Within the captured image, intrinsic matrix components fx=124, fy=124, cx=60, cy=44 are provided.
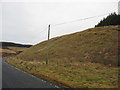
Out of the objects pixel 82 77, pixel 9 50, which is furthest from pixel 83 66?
pixel 9 50

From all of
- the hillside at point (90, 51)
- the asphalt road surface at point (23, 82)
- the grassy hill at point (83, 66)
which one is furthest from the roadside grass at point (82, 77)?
the hillside at point (90, 51)

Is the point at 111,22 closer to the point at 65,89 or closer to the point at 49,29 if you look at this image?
the point at 49,29

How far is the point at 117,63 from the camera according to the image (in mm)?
21688

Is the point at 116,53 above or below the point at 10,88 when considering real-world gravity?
above

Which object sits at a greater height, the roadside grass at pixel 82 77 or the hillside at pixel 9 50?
the hillside at pixel 9 50

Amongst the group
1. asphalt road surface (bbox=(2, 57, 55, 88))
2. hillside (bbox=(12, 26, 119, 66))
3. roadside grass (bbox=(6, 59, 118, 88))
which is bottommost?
roadside grass (bbox=(6, 59, 118, 88))

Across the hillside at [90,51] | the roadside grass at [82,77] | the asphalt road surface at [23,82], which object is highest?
the hillside at [90,51]

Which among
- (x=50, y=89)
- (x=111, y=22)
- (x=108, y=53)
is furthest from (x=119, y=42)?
(x=111, y=22)

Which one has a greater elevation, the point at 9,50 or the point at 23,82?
the point at 9,50

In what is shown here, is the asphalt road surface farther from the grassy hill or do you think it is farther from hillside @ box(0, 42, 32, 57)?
hillside @ box(0, 42, 32, 57)

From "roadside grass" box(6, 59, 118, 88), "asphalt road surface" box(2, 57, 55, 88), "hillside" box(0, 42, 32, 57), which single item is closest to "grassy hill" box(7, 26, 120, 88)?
"roadside grass" box(6, 59, 118, 88)

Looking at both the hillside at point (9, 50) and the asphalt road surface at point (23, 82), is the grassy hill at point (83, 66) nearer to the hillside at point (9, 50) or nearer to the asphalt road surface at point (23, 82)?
the asphalt road surface at point (23, 82)

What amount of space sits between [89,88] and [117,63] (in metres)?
15.0

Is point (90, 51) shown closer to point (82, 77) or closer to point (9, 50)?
point (82, 77)
